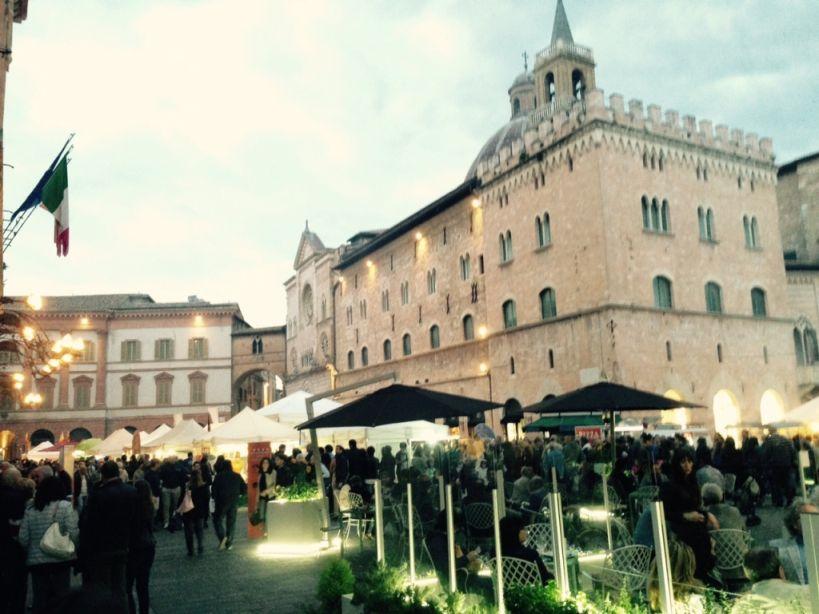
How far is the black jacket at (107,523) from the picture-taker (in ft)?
20.4

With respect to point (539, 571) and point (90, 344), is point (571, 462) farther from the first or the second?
point (90, 344)

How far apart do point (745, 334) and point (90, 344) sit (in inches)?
1813

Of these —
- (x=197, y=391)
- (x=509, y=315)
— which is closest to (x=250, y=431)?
(x=509, y=315)

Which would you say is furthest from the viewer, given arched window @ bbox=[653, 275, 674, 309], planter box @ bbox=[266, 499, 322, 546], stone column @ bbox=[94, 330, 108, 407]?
stone column @ bbox=[94, 330, 108, 407]

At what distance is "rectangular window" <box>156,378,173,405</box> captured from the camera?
54875 millimetres

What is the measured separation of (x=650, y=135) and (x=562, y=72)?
32.8 ft

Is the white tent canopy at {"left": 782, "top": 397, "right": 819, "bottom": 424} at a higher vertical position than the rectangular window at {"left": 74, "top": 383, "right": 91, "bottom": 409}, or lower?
lower

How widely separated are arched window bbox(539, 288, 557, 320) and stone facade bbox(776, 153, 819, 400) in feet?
34.6

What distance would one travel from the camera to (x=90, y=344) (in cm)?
5462

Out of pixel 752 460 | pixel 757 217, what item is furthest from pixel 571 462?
pixel 757 217

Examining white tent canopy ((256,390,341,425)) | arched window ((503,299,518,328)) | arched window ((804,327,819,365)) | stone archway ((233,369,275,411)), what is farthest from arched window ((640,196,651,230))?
stone archway ((233,369,275,411))

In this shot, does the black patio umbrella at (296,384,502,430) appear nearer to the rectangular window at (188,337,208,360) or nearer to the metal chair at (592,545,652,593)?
the metal chair at (592,545,652,593)

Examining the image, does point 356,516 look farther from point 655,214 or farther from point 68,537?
point 655,214

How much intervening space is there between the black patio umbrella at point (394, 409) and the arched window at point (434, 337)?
82.0 ft
